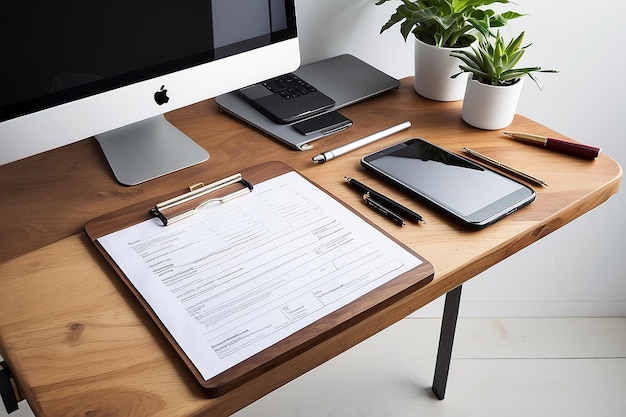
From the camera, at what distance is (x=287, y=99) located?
1195 mm

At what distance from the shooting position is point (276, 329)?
73 centimetres

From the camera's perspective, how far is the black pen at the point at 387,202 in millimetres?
923

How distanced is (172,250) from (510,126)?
65 centimetres

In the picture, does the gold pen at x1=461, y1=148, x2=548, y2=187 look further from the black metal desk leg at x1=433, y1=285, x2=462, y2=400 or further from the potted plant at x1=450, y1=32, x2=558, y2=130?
the black metal desk leg at x1=433, y1=285, x2=462, y2=400

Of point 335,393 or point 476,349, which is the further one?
point 476,349

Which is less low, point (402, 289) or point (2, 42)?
point (2, 42)

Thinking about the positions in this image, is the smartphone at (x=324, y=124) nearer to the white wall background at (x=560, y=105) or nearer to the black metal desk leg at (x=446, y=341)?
the white wall background at (x=560, y=105)

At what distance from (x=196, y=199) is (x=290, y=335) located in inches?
12.2

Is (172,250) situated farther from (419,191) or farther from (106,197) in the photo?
(419,191)

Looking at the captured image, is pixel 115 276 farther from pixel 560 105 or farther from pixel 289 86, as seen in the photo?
pixel 560 105

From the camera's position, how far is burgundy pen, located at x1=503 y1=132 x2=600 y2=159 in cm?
106

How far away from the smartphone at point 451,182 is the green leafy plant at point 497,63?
0.54 feet

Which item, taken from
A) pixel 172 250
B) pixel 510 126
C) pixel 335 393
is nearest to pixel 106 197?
pixel 172 250

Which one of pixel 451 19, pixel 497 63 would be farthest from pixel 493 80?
pixel 451 19
